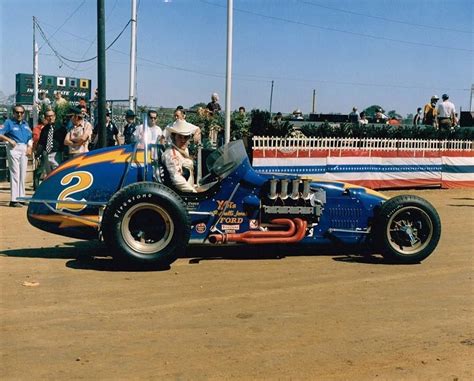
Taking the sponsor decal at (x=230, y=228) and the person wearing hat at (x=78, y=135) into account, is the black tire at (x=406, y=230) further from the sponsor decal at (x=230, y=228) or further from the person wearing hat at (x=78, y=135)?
the person wearing hat at (x=78, y=135)

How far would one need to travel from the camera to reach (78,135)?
1057 centimetres

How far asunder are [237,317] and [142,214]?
6.39 ft

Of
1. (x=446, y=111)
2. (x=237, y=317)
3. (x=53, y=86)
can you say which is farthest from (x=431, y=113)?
(x=53, y=86)

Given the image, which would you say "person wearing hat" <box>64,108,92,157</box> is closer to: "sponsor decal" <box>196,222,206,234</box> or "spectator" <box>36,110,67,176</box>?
"spectator" <box>36,110,67,176</box>

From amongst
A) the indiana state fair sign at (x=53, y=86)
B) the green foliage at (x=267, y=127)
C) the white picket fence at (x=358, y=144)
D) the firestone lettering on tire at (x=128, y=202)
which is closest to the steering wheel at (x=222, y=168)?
the firestone lettering on tire at (x=128, y=202)

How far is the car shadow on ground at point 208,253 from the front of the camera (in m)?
6.92

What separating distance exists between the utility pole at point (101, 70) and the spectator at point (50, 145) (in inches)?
31.4

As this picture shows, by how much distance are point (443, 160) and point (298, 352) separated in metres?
13.0

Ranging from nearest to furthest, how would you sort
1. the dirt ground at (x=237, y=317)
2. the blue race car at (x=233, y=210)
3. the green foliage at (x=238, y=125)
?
the dirt ground at (x=237, y=317) → the blue race car at (x=233, y=210) → the green foliage at (x=238, y=125)

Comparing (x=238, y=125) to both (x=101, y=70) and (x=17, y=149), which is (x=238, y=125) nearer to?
(x=101, y=70)

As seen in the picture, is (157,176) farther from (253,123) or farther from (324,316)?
(253,123)

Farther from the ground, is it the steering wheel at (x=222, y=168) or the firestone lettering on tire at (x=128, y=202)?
the steering wheel at (x=222, y=168)

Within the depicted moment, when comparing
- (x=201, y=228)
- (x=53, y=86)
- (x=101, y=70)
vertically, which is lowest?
(x=201, y=228)

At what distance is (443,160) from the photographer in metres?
16.1
